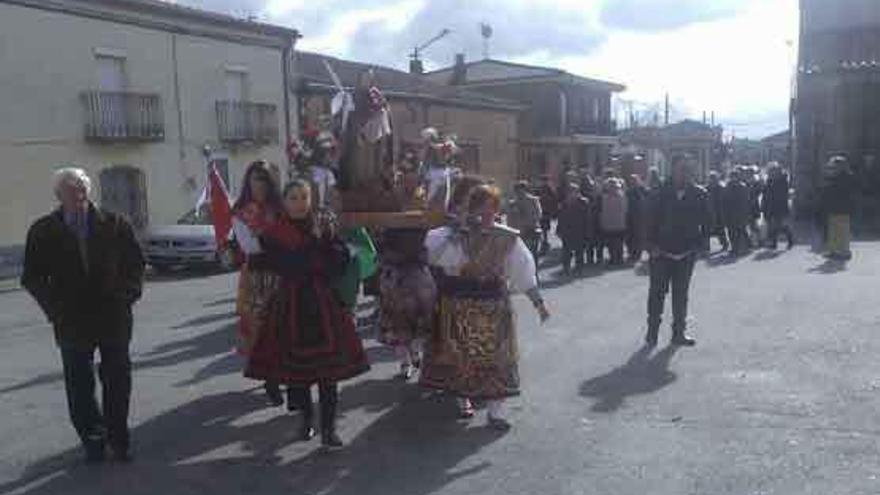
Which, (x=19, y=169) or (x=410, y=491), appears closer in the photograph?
(x=410, y=491)

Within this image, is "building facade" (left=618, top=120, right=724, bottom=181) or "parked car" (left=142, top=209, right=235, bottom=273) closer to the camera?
"parked car" (left=142, top=209, right=235, bottom=273)

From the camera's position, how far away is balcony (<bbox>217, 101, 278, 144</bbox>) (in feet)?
85.5

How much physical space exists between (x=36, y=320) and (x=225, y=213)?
19.7 feet

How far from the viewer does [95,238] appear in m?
5.53

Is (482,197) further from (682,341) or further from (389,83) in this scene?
(389,83)

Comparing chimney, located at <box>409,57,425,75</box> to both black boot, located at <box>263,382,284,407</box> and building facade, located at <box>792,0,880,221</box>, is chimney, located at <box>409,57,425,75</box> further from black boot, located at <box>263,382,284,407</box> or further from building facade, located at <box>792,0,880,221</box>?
black boot, located at <box>263,382,284,407</box>

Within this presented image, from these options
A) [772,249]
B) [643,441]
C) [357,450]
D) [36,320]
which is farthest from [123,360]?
[772,249]

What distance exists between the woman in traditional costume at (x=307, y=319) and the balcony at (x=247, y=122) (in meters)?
20.9

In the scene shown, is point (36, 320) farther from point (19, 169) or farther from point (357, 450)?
point (19, 169)

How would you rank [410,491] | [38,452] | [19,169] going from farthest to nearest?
[19,169], [38,452], [410,491]

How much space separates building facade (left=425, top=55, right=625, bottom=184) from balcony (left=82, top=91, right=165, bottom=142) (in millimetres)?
24263

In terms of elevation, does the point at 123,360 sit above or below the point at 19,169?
below

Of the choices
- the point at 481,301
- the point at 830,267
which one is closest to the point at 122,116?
the point at 830,267

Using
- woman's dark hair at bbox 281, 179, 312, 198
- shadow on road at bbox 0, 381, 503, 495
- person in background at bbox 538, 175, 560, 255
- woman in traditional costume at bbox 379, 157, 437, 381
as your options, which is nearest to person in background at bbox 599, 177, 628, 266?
person in background at bbox 538, 175, 560, 255
